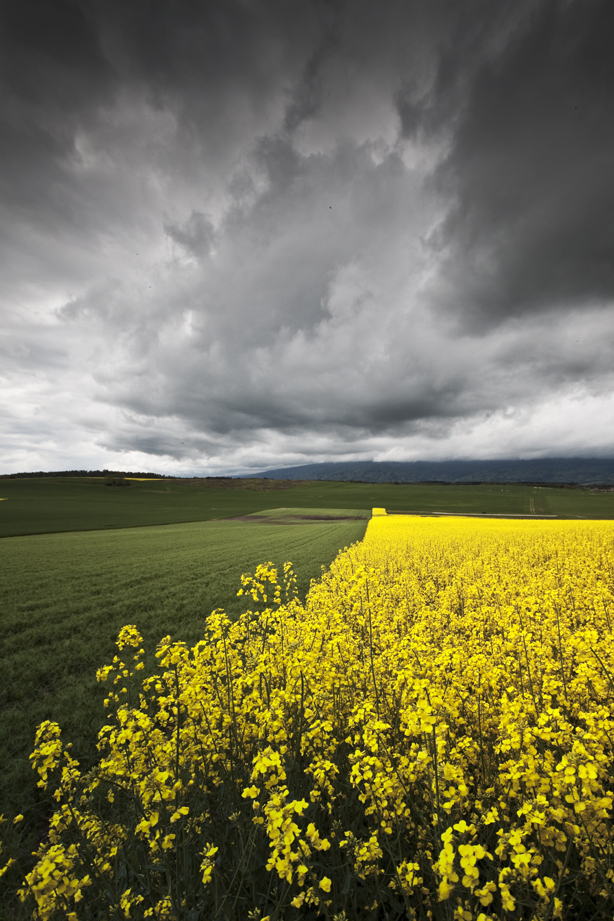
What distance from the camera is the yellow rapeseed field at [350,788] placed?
258 centimetres

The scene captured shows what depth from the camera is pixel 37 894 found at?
2.54 meters

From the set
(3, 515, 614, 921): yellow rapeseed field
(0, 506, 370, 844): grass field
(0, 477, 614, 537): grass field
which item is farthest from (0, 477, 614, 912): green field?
(0, 477, 614, 537): grass field

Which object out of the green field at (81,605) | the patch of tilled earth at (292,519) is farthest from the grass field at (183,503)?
the patch of tilled earth at (292,519)

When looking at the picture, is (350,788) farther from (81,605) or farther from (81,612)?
(81,605)

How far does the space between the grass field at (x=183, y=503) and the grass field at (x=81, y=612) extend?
23879 millimetres

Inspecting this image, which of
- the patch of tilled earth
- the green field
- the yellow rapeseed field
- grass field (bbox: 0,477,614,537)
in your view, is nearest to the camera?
the yellow rapeseed field

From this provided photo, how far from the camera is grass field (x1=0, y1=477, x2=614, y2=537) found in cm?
5025

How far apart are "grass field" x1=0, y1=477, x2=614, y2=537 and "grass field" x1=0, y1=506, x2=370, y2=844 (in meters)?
23.9

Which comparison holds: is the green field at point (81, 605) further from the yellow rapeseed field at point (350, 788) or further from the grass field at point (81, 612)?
the yellow rapeseed field at point (350, 788)

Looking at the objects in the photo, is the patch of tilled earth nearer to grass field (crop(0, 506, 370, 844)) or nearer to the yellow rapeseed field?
grass field (crop(0, 506, 370, 844))

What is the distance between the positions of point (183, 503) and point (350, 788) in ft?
286

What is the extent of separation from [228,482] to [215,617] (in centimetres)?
13308

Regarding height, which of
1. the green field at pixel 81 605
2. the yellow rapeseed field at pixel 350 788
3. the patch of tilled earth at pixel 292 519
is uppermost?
the yellow rapeseed field at pixel 350 788

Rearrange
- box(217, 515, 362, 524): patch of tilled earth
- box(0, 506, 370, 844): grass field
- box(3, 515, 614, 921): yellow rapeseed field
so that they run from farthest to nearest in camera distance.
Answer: box(217, 515, 362, 524): patch of tilled earth → box(0, 506, 370, 844): grass field → box(3, 515, 614, 921): yellow rapeseed field
